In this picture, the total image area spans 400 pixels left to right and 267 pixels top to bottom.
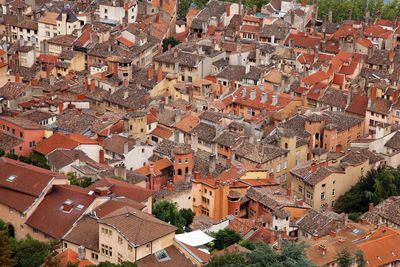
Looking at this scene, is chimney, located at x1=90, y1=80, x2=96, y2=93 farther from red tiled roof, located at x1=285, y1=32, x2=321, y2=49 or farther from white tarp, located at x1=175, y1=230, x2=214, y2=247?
white tarp, located at x1=175, y1=230, x2=214, y2=247

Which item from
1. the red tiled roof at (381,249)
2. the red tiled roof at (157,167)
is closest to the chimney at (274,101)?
the red tiled roof at (157,167)

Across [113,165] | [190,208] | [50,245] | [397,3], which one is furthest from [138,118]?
[397,3]

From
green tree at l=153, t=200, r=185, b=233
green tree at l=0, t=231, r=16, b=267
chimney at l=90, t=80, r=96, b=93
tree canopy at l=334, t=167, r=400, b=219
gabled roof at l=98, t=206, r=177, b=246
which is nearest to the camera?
green tree at l=0, t=231, r=16, b=267

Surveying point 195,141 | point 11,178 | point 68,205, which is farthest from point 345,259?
point 195,141

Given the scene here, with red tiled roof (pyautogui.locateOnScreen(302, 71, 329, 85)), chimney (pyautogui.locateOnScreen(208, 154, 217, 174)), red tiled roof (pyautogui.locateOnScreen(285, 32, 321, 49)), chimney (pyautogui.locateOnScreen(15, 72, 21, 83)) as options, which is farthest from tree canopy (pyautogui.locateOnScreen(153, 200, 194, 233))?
red tiled roof (pyautogui.locateOnScreen(285, 32, 321, 49))

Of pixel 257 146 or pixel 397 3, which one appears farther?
pixel 397 3

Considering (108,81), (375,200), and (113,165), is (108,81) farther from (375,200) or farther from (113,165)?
(375,200)

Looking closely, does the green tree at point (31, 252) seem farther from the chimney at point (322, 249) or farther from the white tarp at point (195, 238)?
the chimney at point (322, 249)
